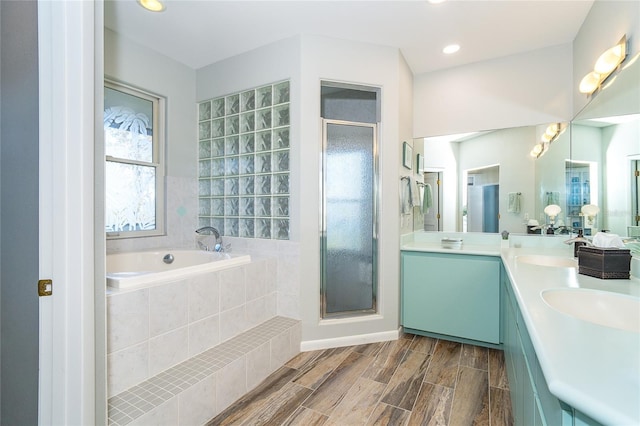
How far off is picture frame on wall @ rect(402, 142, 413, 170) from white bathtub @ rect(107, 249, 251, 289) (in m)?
1.66

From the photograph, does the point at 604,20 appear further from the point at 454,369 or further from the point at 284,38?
the point at 454,369

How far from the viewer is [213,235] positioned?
3025mm

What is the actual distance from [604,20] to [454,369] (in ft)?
8.18

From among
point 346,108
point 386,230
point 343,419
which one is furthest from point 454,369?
point 346,108

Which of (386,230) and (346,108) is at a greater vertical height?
(346,108)

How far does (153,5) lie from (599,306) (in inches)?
120

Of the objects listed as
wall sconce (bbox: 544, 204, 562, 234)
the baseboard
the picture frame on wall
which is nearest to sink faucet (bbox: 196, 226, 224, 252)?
the baseboard

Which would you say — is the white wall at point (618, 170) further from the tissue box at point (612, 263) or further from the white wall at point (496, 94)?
the white wall at point (496, 94)

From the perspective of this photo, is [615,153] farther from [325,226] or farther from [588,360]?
[325,226]

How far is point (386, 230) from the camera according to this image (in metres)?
2.67

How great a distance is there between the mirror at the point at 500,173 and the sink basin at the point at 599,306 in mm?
1572

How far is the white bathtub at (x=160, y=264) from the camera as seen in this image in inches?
68.2

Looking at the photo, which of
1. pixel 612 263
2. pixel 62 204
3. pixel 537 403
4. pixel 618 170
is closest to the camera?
pixel 537 403

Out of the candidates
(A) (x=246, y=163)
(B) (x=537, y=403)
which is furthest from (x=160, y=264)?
(B) (x=537, y=403)
